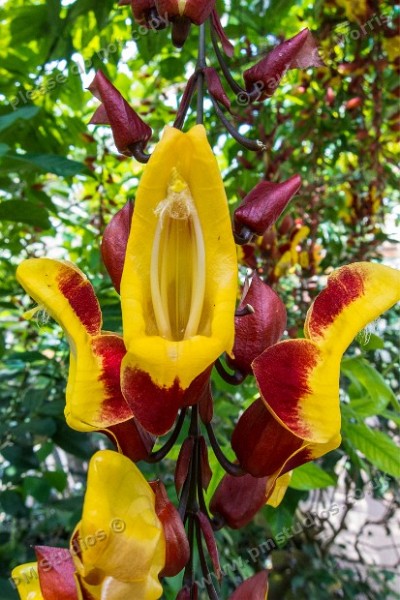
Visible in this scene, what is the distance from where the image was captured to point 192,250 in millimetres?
508

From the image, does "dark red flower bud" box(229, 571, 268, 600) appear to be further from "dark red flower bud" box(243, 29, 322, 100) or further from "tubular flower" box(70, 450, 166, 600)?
"dark red flower bud" box(243, 29, 322, 100)

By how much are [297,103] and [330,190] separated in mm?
452

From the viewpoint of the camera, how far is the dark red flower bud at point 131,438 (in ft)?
1.71

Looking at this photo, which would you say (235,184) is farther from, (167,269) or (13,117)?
(167,269)

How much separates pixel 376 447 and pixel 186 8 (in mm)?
701

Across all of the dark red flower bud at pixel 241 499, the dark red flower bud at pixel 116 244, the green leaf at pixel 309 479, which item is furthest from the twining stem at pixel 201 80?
the green leaf at pixel 309 479

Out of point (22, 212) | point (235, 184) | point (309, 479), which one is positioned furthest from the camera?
point (235, 184)

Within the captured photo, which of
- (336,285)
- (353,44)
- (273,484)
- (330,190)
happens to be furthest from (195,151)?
(330,190)

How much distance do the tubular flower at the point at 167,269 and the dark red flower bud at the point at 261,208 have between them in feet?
0.24

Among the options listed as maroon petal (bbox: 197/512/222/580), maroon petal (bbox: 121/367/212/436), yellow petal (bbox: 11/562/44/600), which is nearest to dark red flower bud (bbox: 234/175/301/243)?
maroon petal (bbox: 121/367/212/436)

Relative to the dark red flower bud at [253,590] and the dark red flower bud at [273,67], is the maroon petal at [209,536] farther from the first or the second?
the dark red flower bud at [273,67]

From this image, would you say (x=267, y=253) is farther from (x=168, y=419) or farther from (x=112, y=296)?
(x=168, y=419)

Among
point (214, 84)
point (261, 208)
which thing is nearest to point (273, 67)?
point (214, 84)

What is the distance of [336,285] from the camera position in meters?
0.56
